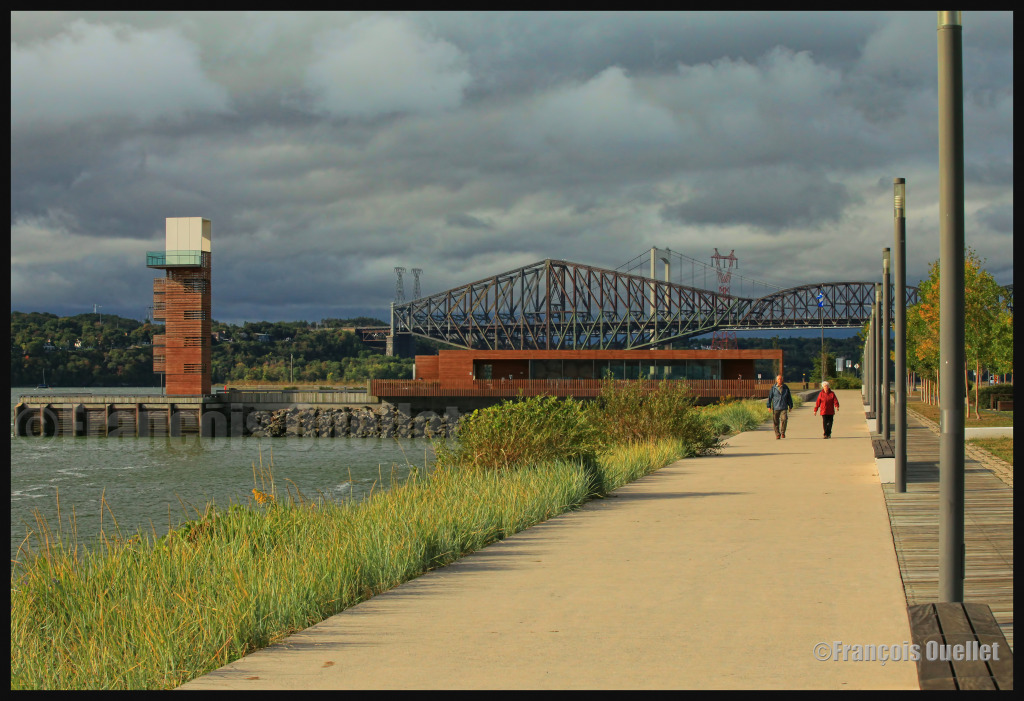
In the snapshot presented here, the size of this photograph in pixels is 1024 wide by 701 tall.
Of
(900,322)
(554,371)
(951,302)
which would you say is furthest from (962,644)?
(554,371)

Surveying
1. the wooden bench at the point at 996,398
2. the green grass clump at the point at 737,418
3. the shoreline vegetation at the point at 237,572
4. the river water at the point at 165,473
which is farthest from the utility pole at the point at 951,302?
the wooden bench at the point at 996,398

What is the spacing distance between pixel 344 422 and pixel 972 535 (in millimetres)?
56508

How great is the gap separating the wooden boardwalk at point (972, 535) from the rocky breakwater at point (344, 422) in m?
47.7

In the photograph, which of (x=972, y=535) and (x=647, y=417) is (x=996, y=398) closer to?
(x=647, y=417)

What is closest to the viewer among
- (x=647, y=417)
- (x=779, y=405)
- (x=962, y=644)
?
(x=962, y=644)

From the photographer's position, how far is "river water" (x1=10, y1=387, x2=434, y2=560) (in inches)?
854

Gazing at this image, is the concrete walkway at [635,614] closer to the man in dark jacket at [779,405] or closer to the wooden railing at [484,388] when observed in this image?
the man in dark jacket at [779,405]

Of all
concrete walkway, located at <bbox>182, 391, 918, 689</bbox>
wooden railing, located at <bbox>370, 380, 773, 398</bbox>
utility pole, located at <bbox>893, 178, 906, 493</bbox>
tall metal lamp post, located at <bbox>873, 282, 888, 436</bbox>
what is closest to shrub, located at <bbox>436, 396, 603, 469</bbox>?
concrete walkway, located at <bbox>182, 391, 918, 689</bbox>

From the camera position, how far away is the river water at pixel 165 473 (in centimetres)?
2170

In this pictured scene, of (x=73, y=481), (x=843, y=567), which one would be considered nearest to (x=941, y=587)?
(x=843, y=567)

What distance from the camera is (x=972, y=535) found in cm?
929

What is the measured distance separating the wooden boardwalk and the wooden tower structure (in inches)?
2352

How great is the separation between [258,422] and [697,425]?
50.0 meters

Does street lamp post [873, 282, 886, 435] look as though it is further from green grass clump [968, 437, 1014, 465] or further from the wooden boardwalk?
the wooden boardwalk
